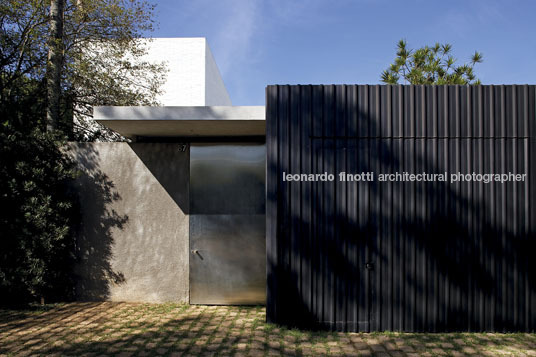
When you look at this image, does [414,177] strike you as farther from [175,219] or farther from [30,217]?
[30,217]

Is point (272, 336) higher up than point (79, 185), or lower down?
lower down

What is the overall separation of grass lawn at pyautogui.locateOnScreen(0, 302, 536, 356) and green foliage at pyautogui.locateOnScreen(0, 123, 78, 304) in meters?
0.50

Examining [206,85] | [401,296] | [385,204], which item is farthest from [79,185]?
[206,85]

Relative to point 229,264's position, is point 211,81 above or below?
above

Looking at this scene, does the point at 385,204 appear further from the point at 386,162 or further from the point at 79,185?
the point at 79,185

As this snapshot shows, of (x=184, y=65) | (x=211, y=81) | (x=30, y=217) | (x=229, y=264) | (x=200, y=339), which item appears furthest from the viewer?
(x=211, y=81)

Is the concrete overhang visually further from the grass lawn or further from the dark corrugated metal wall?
the grass lawn

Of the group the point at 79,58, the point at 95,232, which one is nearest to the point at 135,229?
the point at 95,232

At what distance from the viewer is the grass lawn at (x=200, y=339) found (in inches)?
150

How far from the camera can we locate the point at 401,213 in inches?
177

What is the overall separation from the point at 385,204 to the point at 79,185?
502 cm

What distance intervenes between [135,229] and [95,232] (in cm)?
69

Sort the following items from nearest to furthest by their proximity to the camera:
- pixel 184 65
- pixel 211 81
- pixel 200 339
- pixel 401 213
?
pixel 200 339 → pixel 401 213 → pixel 184 65 → pixel 211 81

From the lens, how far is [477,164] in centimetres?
453
